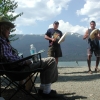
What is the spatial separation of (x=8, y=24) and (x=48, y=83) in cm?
119

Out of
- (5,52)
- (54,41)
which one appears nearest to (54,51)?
(54,41)

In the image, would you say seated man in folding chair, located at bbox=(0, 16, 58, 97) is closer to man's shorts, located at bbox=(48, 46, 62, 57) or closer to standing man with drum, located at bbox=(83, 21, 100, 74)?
man's shorts, located at bbox=(48, 46, 62, 57)

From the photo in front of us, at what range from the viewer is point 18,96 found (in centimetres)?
418

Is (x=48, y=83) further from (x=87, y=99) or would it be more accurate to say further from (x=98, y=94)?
(x=98, y=94)

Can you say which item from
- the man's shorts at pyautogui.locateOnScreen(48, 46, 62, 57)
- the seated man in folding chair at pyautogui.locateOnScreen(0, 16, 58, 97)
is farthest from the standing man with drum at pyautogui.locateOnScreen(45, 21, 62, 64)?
the seated man in folding chair at pyautogui.locateOnScreen(0, 16, 58, 97)

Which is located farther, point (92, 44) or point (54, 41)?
point (92, 44)

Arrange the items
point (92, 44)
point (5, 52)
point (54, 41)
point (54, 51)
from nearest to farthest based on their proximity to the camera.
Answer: point (5, 52)
point (54, 41)
point (54, 51)
point (92, 44)

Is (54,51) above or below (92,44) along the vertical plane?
below

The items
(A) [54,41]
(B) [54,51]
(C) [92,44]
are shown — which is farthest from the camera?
(C) [92,44]

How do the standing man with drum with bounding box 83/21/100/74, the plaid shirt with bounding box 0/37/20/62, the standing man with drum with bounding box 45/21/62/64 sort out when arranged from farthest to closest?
the standing man with drum with bounding box 83/21/100/74, the standing man with drum with bounding box 45/21/62/64, the plaid shirt with bounding box 0/37/20/62

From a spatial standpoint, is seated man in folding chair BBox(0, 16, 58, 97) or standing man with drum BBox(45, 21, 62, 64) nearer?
seated man in folding chair BBox(0, 16, 58, 97)

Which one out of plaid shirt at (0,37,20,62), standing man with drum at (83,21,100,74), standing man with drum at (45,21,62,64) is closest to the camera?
plaid shirt at (0,37,20,62)

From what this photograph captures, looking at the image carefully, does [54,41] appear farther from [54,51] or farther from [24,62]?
[24,62]

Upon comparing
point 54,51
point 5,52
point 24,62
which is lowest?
point 54,51
